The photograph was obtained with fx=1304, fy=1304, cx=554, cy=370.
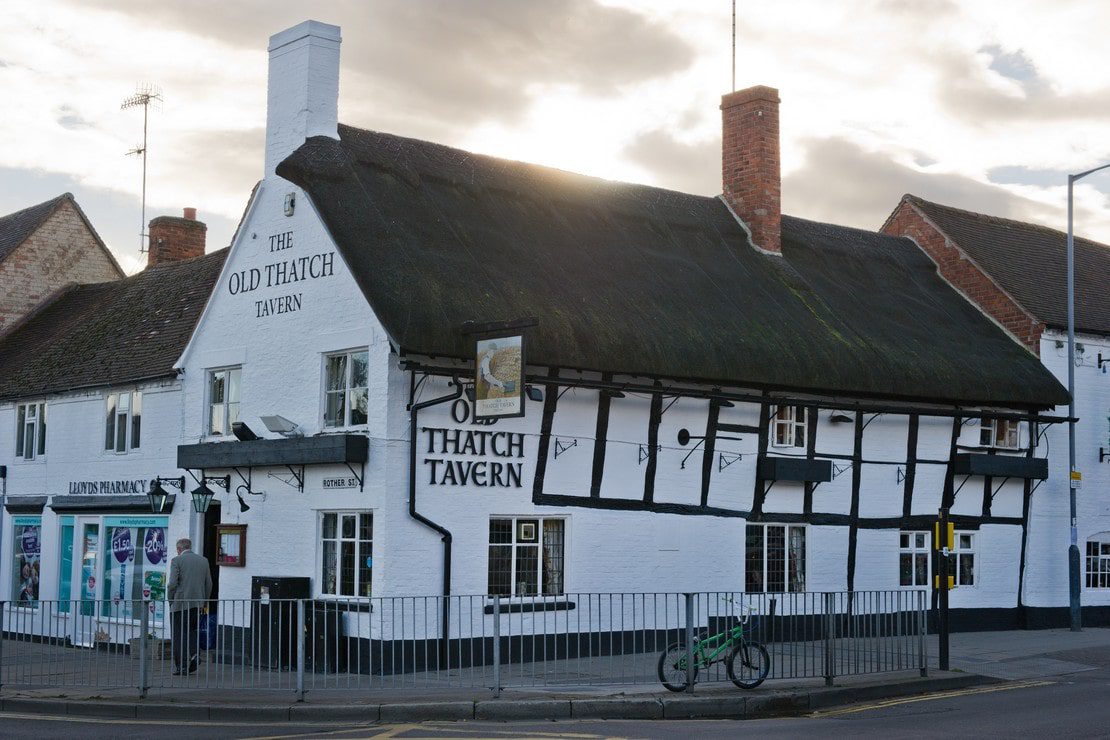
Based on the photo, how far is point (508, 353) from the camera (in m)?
17.6

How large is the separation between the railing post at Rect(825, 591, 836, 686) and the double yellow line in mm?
624

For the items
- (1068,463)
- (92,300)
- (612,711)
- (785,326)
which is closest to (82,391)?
(92,300)

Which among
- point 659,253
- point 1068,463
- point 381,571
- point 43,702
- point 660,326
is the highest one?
point 659,253

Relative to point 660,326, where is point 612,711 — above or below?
below

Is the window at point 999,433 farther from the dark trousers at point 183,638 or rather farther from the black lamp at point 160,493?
the dark trousers at point 183,638

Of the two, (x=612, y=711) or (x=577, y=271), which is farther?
(x=577, y=271)

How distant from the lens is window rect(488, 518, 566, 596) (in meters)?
19.5

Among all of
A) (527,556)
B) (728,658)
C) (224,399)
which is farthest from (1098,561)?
(224,399)

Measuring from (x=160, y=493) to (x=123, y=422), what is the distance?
9.20 feet

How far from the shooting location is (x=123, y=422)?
24703 mm

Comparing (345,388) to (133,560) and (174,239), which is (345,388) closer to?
(133,560)

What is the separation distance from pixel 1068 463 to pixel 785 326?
7256mm

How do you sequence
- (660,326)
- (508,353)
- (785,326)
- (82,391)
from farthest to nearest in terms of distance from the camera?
(82,391) < (785,326) < (660,326) < (508,353)

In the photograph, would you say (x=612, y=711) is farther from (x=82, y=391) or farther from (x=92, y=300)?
(x=92, y=300)
